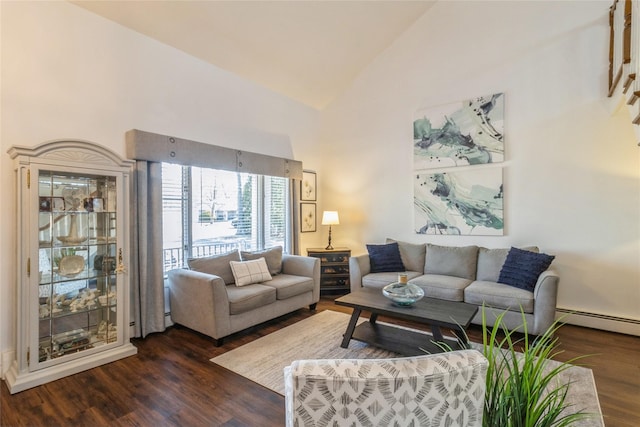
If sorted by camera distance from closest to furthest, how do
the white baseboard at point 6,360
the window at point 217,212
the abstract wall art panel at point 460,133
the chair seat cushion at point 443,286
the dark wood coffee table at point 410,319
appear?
the white baseboard at point 6,360 → the dark wood coffee table at point 410,319 → the chair seat cushion at point 443,286 → the window at point 217,212 → the abstract wall art panel at point 460,133

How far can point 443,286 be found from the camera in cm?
357

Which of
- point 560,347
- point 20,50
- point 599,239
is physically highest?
point 20,50

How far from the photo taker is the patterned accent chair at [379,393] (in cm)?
88

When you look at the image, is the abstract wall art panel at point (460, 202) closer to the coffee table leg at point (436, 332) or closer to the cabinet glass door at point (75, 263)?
the coffee table leg at point (436, 332)

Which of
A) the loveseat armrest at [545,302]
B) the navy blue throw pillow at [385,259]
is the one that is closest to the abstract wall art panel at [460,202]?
the navy blue throw pillow at [385,259]

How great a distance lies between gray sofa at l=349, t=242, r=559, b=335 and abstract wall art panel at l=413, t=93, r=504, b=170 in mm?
1211

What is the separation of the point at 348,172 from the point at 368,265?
181 cm

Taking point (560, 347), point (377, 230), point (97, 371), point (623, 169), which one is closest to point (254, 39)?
point (377, 230)

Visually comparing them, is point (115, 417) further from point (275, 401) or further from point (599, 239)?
point (599, 239)

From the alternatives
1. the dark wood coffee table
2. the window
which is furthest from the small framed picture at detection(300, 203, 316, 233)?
the dark wood coffee table

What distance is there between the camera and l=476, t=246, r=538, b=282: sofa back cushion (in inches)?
146

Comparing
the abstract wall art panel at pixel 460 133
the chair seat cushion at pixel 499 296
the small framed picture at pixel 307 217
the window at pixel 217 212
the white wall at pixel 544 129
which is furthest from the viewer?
the small framed picture at pixel 307 217

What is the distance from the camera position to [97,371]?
101 inches

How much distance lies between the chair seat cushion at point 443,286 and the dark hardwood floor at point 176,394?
→ 3.32 feet
